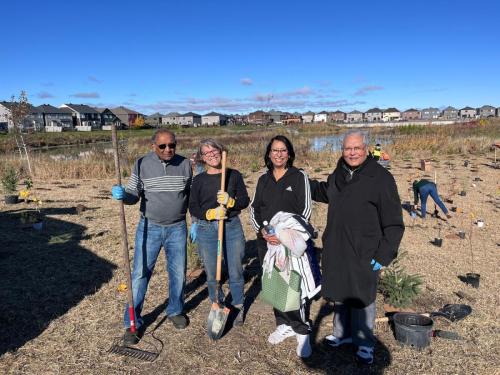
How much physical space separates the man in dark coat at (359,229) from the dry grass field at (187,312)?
711 mm

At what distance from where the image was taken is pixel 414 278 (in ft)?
13.4

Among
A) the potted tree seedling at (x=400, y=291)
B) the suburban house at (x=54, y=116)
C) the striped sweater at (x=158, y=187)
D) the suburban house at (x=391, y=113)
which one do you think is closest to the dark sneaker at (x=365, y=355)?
the potted tree seedling at (x=400, y=291)

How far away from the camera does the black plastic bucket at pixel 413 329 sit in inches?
130

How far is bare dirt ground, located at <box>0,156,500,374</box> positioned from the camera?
3180mm

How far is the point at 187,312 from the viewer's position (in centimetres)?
412

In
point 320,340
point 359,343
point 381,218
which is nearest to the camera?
point 381,218

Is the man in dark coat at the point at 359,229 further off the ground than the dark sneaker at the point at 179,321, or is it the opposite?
the man in dark coat at the point at 359,229

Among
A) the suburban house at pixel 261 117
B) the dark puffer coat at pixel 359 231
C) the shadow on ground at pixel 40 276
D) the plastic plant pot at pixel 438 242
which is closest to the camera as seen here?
the dark puffer coat at pixel 359 231

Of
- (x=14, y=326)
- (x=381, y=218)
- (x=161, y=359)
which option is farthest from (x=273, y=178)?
(x=14, y=326)

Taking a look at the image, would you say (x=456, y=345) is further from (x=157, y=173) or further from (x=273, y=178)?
(x=157, y=173)

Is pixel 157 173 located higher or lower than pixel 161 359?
higher

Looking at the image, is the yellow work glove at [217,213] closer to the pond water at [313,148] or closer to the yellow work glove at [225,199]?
the yellow work glove at [225,199]

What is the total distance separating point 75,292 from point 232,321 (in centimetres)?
207

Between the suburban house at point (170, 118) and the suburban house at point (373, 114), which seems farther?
the suburban house at point (373, 114)
